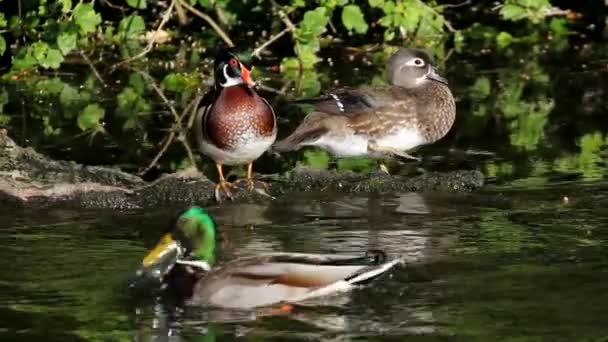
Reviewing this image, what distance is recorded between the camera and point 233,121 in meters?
9.22

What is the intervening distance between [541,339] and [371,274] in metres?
0.97

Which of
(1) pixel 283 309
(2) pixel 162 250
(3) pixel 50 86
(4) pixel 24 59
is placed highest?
(4) pixel 24 59

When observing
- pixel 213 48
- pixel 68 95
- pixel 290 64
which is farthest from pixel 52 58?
pixel 213 48

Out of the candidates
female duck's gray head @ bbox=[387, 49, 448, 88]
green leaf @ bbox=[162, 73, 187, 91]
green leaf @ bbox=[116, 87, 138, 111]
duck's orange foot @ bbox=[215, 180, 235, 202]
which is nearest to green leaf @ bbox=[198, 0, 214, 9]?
green leaf @ bbox=[162, 73, 187, 91]

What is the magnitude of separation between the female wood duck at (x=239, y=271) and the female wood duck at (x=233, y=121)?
7.52ft

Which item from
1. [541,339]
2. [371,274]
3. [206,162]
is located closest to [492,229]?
[371,274]

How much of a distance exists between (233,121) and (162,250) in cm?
243

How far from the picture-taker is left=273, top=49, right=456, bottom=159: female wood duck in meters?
9.89

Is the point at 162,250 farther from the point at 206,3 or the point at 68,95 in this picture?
the point at 206,3

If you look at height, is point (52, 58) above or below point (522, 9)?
below

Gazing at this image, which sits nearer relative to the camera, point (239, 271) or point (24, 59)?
point (239, 271)

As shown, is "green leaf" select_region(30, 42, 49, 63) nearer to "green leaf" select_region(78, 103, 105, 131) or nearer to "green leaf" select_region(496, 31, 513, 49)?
"green leaf" select_region(78, 103, 105, 131)

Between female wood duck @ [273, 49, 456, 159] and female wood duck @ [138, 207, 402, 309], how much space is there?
9.53 feet

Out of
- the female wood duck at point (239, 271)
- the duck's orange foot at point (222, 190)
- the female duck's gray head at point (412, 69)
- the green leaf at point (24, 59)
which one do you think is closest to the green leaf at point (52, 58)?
the green leaf at point (24, 59)
